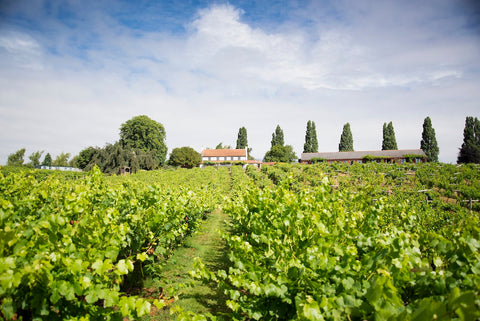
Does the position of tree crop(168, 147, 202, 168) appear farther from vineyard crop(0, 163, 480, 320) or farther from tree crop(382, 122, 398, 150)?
vineyard crop(0, 163, 480, 320)

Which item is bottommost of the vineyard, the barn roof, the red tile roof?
the vineyard

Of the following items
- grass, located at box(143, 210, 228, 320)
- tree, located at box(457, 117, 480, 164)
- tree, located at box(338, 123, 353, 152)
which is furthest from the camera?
tree, located at box(338, 123, 353, 152)

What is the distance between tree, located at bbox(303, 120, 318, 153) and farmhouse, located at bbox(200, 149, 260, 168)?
15792 mm

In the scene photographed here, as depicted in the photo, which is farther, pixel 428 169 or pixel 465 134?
pixel 465 134

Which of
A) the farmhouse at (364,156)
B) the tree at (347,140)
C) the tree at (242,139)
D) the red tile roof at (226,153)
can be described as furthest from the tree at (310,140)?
the tree at (242,139)

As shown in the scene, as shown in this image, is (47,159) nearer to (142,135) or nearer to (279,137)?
(142,135)

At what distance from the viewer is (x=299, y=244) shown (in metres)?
3.25

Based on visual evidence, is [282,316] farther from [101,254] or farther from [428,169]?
[428,169]

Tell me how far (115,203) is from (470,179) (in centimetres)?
2285

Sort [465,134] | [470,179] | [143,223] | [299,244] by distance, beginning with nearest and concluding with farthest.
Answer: [299,244] → [143,223] → [470,179] → [465,134]

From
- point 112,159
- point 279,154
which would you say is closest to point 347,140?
point 279,154

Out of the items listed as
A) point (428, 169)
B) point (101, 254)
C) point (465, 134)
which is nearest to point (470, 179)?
point (428, 169)

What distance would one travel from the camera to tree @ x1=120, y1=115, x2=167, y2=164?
52.2 metres

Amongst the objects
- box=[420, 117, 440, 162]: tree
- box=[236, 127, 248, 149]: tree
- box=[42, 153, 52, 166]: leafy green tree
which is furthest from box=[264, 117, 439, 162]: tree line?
box=[42, 153, 52, 166]: leafy green tree
